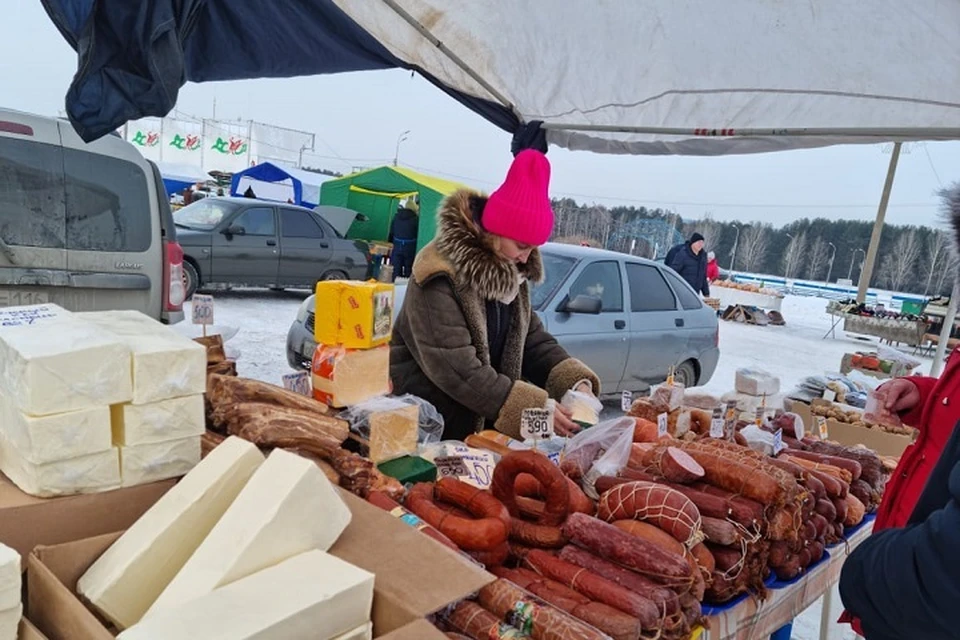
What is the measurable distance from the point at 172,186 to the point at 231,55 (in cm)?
2125

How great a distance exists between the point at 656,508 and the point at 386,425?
0.97 meters

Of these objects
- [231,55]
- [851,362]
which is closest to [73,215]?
[231,55]

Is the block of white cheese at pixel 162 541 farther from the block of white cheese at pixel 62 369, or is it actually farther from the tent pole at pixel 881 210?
the tent pole at pixel 881 210

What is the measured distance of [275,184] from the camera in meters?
21.4

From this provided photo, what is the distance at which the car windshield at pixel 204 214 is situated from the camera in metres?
10.9

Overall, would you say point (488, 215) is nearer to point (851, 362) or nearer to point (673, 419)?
point (673, 419)

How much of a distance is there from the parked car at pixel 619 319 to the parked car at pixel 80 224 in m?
1.52

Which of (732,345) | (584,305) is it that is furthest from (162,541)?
(732,345)

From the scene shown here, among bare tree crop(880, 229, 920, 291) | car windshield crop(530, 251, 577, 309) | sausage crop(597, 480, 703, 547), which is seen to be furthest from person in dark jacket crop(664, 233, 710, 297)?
bare tree crop(880, 229, 920, 291)

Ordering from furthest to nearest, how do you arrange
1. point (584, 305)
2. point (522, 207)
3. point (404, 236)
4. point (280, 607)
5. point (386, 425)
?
point (404, 236), point (584, 305), point (522, 207), point (386, 425), point (280, 607)

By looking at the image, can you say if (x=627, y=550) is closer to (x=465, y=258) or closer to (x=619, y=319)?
(x=465, y=258)

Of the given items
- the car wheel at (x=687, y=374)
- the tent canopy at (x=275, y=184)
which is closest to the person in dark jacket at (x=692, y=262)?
the car wheel at (x=687, y=374)

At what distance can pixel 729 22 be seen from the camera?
269 cm

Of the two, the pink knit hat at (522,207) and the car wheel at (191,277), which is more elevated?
the pink knit hat at (522,207)
